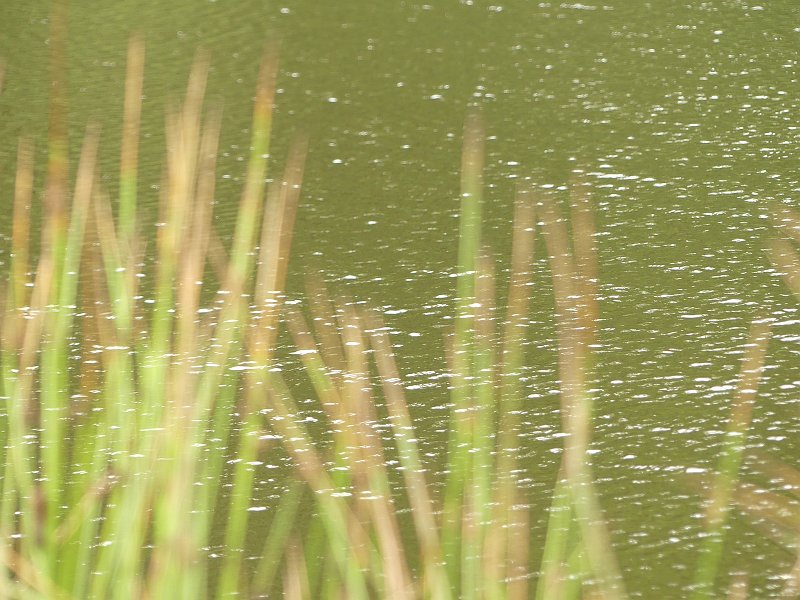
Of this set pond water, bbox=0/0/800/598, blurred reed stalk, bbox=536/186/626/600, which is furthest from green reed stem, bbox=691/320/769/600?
blurred reed stalk, bbox=536/186/626/600

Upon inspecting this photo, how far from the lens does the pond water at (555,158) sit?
303cm

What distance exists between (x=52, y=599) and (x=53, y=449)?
150 millimetres

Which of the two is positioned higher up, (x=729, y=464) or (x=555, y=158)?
(x=555, y=158)

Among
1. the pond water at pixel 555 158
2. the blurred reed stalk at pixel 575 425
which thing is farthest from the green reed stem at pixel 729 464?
the blurred reed stalk at pixel 575 425

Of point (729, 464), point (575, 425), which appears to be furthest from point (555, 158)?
point (575, 425)

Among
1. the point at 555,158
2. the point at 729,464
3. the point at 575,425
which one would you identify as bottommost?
the point at 729,464

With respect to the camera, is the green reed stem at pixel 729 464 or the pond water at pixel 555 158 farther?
the pond water at pixel 555 158

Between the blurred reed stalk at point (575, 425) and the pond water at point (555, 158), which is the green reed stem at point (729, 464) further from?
the blurred reed stalk at point (575, 425)

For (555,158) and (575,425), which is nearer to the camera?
(575,425)

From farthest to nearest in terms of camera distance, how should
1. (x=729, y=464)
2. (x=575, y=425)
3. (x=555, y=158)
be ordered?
(x=555, y=158) → (x=729, y=464) → (x=575, y=425)

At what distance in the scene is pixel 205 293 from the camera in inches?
156

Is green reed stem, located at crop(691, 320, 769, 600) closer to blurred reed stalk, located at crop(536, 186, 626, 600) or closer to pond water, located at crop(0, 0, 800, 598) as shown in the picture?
pond water, located at crop(0, 0, 800, 598)

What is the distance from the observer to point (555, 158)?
195 inches

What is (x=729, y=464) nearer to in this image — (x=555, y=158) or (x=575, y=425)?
(x=575, y=425)
